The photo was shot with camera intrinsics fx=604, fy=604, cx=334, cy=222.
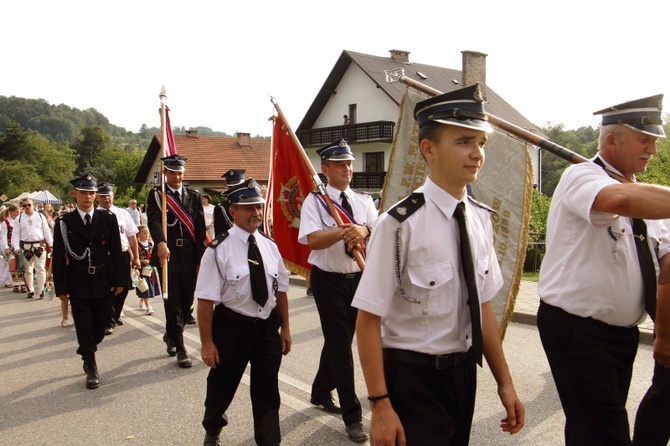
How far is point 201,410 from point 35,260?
9489 mm

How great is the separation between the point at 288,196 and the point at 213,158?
144 ft

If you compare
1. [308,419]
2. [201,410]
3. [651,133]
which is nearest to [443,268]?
[651,133]

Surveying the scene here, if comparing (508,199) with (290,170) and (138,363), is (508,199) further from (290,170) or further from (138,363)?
(138,363)

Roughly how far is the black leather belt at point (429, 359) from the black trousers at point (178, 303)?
499cm

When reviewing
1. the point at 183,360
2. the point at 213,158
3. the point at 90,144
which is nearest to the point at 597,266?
the point at 183,360

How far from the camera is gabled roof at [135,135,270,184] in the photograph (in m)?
46.8

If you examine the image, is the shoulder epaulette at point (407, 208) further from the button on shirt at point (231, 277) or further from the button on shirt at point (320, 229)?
the button on shirt at point (320, 229)

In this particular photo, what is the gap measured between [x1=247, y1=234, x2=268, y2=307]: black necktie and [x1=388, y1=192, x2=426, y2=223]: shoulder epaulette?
2100 millimetres

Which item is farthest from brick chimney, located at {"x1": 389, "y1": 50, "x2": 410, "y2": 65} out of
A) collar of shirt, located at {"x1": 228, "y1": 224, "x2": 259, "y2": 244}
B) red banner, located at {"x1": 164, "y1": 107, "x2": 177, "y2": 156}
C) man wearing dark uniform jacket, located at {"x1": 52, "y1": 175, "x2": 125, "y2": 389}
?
collar of shirt, located at {"x1": 228, "y1": 224, "x2": 259, "y2": 244}

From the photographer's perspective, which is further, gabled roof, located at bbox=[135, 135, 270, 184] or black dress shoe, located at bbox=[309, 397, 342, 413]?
gabled roof, located at bbox=[135, 135, 270, 184]

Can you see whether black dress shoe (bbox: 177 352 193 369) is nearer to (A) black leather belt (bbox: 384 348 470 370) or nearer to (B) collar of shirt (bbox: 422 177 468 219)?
(A) black leather belt (bbox: 384 348 470 370)

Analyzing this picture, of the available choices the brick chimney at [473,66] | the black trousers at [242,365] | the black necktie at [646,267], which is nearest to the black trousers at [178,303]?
the black trousers at [242,365]

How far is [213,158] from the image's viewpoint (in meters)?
48.8

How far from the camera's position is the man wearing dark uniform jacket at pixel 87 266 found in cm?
655
